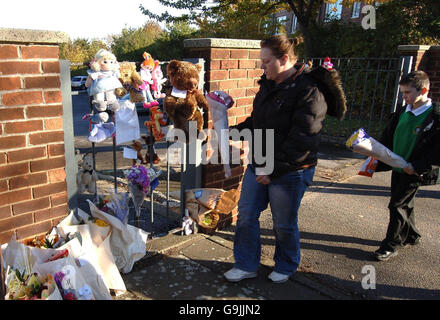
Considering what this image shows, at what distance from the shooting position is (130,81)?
2775 millimetres

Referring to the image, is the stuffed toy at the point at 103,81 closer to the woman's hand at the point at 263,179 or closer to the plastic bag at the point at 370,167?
the woman's hand at the point at 263,179

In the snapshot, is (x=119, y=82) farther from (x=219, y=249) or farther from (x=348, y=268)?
(x=348, y=268)

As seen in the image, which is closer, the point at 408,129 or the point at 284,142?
the point at 284,142

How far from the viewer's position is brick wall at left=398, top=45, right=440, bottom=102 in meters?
6.99

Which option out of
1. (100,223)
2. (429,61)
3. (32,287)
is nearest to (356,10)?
(429,61)

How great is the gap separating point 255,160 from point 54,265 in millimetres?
1458

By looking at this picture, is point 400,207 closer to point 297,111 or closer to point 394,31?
point 297,111

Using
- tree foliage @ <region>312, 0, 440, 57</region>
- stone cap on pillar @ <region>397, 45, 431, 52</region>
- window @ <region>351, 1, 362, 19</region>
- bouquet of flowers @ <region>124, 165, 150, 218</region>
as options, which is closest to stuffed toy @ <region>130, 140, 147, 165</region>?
bouquet of flowers @ <region>124, 165, 150, 218</region>

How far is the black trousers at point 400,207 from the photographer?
127 inches

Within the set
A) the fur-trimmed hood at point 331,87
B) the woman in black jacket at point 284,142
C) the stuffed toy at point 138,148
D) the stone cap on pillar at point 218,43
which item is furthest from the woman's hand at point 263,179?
the stone cap on pillar at point 218,43

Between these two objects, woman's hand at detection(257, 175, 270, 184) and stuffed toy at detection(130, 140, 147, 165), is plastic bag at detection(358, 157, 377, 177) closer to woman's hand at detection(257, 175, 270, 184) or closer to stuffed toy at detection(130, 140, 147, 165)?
woman's hand at detection(257, 175, 270, 184)

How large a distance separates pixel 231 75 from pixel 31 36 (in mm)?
1729

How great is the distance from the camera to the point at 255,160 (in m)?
2.68

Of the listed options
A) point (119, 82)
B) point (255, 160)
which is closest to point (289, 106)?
point (255, 160)
